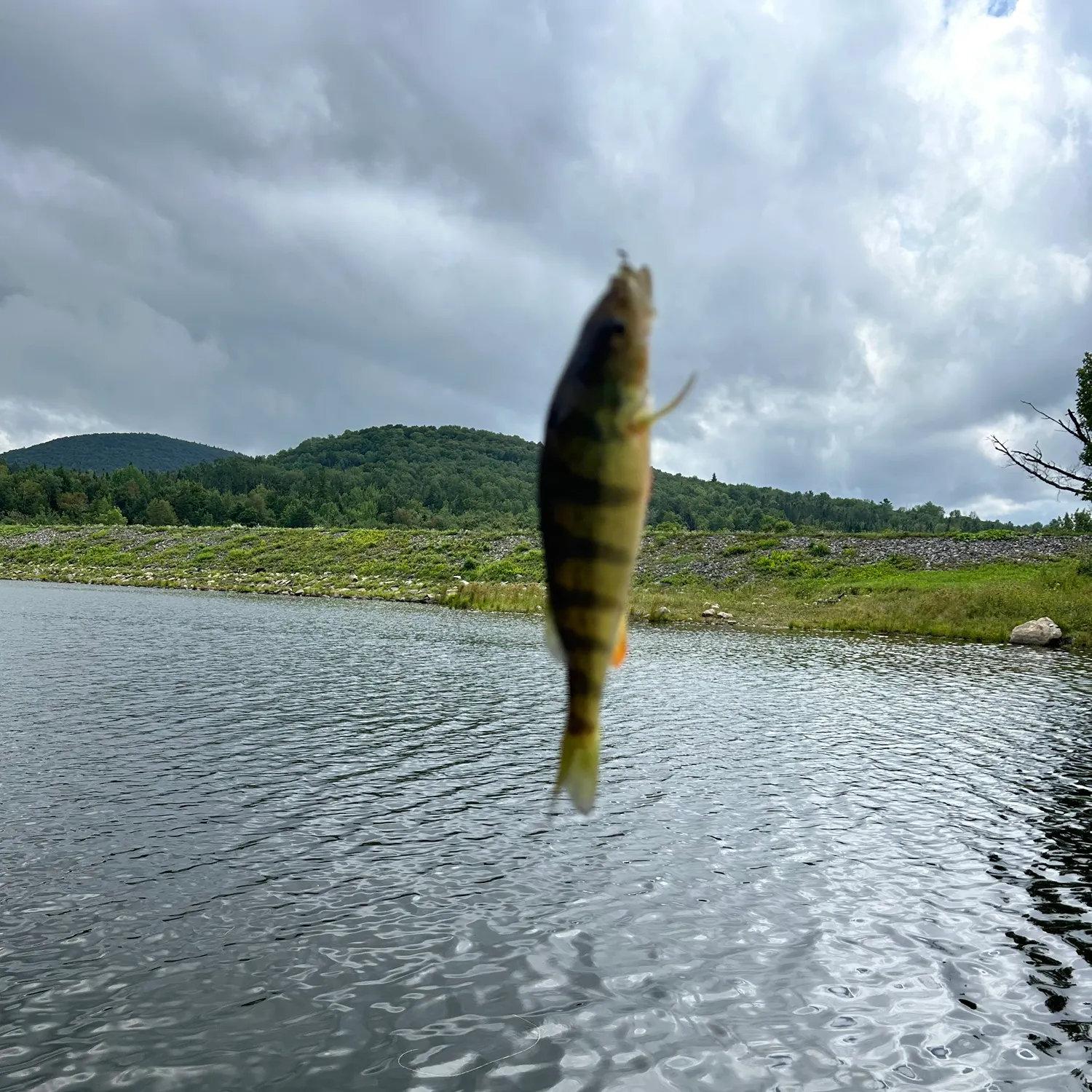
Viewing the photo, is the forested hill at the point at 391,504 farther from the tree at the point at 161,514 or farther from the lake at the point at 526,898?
the lake at the point at 526,898

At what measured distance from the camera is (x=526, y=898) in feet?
33.7

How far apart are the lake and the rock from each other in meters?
19.9

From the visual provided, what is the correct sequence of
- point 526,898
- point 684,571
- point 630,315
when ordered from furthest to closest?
1. point 684,571
2. point 526,898
3. point 630,315

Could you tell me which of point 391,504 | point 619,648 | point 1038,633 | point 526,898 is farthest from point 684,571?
point 391,504

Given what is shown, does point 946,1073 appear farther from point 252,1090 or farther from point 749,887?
point 252,1090

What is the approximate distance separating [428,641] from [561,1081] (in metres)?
27.7

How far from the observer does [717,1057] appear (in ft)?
24.9

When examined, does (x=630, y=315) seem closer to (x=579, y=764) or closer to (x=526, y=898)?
(x=579, y=764)

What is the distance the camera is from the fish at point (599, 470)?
4.74 feet

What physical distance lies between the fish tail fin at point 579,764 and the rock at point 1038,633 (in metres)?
43.0

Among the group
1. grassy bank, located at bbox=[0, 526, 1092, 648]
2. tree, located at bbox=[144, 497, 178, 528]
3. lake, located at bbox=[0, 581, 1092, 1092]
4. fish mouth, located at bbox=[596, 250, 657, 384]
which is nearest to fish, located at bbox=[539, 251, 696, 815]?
fish mouth, located at bbox=[596, 250, 657, 384]

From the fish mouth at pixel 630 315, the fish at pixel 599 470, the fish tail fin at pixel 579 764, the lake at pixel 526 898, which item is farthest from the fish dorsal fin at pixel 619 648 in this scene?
the lake at pixel 526 898

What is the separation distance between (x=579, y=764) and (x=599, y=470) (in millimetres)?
578

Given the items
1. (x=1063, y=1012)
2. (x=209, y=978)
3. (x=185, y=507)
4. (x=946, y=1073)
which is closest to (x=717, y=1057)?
(x=946, y=1073)
